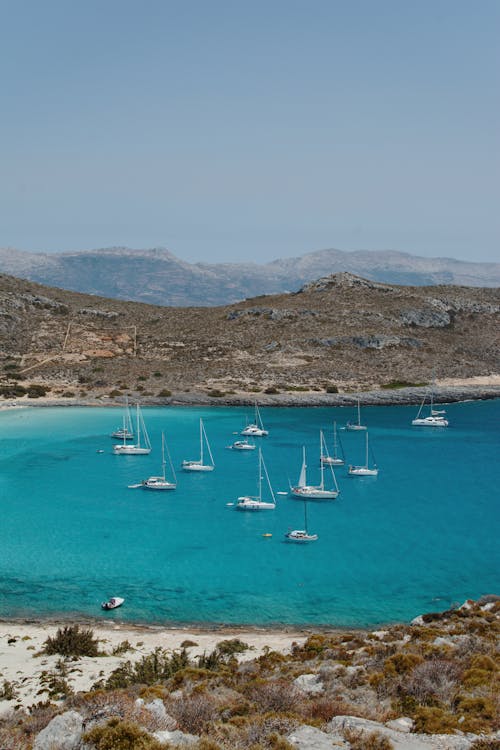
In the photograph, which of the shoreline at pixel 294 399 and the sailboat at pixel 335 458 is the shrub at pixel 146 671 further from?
the shoreline at pixel 294 399

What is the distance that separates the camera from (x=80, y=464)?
69.7 meters

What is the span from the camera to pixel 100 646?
28047mm

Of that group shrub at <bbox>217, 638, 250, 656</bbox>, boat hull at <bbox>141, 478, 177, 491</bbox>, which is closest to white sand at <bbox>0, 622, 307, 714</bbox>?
shrub at <bbox>217, 638, 250, 656</bbox>

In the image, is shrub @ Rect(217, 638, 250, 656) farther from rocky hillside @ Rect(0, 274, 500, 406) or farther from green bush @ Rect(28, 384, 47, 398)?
green bush @ Rect(28, 384, 47, 398)

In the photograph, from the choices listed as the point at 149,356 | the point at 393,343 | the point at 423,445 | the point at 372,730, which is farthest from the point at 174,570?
the point at 393,343

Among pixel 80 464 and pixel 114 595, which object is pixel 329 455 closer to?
pixel 80 464

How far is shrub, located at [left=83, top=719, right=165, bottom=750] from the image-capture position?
11.8 m

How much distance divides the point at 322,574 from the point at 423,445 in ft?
148

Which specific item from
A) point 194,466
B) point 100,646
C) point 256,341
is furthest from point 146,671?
point 256,341

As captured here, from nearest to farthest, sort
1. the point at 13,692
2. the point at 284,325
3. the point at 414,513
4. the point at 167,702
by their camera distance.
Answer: the point at 167,702
the point at 13,692
the point at 414,513
the point at 284,325

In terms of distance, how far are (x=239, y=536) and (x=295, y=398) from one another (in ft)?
214

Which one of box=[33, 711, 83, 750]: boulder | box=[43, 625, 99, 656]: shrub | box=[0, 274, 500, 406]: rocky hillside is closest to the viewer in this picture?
box=[33, 711, 83, 750]: boulder

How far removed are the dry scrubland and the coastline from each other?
81.4 m

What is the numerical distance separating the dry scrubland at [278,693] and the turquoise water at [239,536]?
8.10 meters
